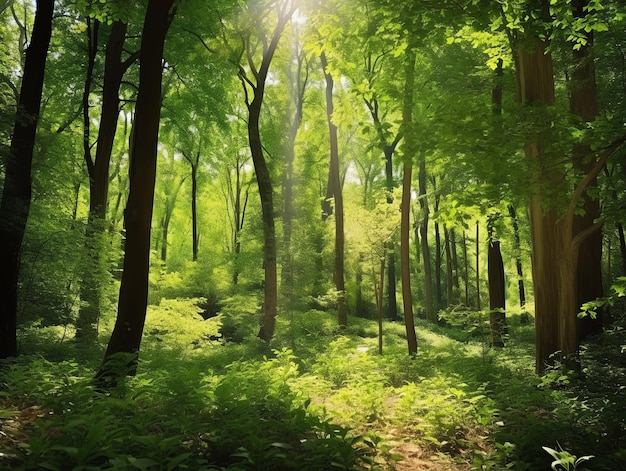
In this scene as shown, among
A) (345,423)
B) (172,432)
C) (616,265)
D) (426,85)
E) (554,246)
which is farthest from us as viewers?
(616,265)

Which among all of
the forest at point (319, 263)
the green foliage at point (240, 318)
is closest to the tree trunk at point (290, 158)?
the forest at point (319, 263)

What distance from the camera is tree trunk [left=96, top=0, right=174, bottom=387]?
6152 millimetres

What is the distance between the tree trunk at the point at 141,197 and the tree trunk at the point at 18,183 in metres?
2.03

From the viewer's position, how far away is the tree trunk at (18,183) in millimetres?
6828

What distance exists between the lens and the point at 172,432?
3.71m

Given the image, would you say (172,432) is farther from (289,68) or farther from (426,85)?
(289,68)

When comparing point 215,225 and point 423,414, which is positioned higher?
point 215,225

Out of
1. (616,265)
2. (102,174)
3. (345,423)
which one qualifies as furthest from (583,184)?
(616,265)

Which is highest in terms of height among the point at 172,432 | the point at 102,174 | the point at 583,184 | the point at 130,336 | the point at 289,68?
the point at 289,68

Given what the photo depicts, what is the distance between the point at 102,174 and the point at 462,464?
12.8m

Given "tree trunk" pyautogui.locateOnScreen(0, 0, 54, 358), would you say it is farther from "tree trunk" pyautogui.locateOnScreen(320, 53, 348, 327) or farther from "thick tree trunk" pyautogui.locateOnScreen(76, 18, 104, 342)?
"tree trunk" pyautogui.locateOnScreen(320, 53, 348, 327)

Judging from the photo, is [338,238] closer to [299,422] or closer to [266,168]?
[266,168]

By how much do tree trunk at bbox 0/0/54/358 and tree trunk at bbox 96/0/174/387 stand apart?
2034 mm

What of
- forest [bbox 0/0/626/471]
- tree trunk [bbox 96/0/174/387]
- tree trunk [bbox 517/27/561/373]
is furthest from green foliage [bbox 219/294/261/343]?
tree trunk [bbox 517/27/561/373]
